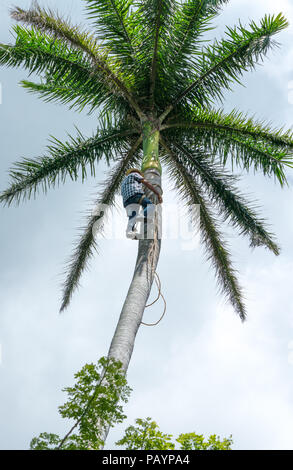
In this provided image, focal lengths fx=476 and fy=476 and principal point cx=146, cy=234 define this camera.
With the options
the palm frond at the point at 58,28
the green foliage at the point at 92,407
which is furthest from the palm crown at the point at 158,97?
the green foliage at the point at 92,407

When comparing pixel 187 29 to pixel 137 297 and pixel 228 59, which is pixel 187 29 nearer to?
pixel 228 59

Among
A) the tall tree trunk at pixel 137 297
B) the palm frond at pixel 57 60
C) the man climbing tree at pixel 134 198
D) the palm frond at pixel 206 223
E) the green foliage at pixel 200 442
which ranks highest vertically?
the palm frond at pixel 57 60

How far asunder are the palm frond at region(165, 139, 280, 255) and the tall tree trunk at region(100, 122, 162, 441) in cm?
146

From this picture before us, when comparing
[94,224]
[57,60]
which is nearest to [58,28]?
[57,60]

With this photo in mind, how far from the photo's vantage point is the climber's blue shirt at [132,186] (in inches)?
267

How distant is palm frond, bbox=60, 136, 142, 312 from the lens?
31.4 feet

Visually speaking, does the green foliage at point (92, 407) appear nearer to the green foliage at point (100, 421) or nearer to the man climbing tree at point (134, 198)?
the green foliage at point (100, 421)

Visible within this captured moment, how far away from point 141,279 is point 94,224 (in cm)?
375

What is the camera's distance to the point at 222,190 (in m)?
9.16

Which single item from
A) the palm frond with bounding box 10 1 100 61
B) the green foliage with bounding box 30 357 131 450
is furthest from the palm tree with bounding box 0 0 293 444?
the green foliage with bounding box 30 357 131 450

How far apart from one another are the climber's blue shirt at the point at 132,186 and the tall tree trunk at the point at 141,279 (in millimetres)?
226

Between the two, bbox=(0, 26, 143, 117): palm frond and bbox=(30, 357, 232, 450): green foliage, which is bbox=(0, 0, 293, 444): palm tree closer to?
bbox=(0, 26, 143, 117): palm frond

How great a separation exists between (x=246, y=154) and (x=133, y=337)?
4905mm
